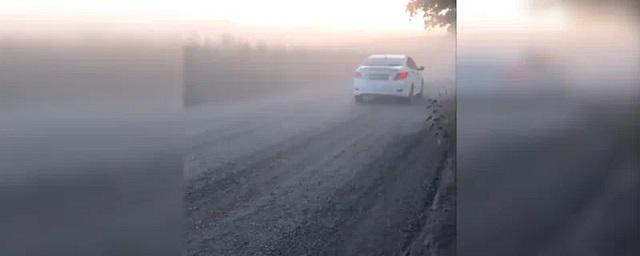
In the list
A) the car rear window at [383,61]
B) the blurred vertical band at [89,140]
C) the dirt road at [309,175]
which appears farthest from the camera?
the car rear window at [383,61]

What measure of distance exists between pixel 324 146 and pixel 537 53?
3.96 feet

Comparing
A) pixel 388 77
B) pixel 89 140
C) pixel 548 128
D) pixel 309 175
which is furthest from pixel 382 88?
pixel 89 140

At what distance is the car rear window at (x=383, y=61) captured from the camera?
427 centimetres

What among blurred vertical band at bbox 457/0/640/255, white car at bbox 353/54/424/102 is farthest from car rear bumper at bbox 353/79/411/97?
blurred vertical band at bbox 457/0/640/255

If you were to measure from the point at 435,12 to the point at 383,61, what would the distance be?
14.3 inches

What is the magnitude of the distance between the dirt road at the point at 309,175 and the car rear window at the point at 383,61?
0.18 metres

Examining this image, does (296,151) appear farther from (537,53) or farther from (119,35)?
(537,53)

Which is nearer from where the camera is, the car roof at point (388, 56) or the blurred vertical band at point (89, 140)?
the blurred vertical band at point (89, 140)

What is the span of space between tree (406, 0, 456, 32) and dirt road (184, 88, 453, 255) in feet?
1.29

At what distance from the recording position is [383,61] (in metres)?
4.27

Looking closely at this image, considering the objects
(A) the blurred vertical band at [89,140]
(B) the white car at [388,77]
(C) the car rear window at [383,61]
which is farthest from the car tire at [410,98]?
(A) the blurred vertical band at [89,140]

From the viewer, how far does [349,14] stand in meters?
4.26

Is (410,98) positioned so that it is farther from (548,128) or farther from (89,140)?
(89,140)

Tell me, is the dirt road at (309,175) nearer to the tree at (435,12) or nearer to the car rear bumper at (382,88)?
the car rear bumper at (382,88)
